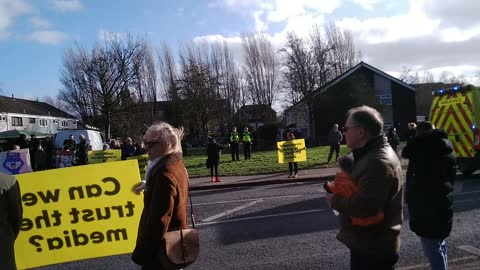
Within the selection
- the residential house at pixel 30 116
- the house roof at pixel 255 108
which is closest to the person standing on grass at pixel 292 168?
the house roof at pixel 255 108

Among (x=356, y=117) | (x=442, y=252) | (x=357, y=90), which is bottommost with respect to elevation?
(x=442, y=252)

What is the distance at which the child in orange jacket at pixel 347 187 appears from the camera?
2779 millimetres

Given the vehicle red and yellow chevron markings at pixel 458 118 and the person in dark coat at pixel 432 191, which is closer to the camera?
the person in dark coat at pixel 432 191

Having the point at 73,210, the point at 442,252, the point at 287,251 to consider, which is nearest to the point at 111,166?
the point at 73,210

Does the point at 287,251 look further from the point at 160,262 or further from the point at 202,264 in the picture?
the point at 160,262

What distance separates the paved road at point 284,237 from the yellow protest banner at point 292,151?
5.19 metres

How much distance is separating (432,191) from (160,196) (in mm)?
2423

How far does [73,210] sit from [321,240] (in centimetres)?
370

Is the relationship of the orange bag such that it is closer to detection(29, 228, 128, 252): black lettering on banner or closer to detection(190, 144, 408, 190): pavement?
detection(29, 228, 128, 252): black lettering on banner

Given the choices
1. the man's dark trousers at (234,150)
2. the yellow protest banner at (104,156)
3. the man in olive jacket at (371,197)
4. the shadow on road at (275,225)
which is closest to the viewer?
the man in olive jacket at (371,197)

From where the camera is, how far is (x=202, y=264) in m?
5.98

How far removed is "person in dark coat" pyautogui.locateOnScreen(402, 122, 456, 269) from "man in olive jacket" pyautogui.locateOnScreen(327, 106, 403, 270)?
119cm

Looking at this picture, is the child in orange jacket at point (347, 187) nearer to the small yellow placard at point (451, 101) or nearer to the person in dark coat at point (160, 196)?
the person in dark coat at point (160, 196)

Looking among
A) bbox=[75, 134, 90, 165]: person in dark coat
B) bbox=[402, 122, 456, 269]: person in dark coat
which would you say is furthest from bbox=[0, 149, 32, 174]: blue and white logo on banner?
bbox=[402, 122, 456, 269]: person in dark coat
